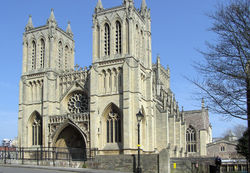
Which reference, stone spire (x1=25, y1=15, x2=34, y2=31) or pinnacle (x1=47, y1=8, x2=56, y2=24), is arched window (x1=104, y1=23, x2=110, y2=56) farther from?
stone spire (x1=25, y1=15, x2=34, y2=31)

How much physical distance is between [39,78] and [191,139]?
30.5 metres

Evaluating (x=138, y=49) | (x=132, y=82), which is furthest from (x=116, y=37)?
(x=132, y=82)

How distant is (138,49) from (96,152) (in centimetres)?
1291

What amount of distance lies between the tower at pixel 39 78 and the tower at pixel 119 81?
6218 millimetres

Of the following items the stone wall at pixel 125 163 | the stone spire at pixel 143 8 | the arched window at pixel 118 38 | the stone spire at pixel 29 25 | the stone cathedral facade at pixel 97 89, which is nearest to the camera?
the stone wall at pixel 125 163

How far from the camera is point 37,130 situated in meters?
42.8

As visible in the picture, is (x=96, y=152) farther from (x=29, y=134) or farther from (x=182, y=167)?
(x=182, y=167)

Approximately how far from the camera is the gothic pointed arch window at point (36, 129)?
42438 millimetres

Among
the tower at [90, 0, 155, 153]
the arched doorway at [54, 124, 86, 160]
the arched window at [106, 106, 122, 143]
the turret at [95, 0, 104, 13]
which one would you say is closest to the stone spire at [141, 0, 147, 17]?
the tower at [90, 0, 155, 153]

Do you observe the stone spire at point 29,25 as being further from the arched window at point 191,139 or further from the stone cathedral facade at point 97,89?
the arched window at point 191,139

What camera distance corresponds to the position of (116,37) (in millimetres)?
40562

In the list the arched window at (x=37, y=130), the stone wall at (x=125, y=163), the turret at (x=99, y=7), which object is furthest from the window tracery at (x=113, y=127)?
the turret at (x=99, y=7)

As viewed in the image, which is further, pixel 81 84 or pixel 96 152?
pixel 81 84

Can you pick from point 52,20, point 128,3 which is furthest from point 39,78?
point 128,3
